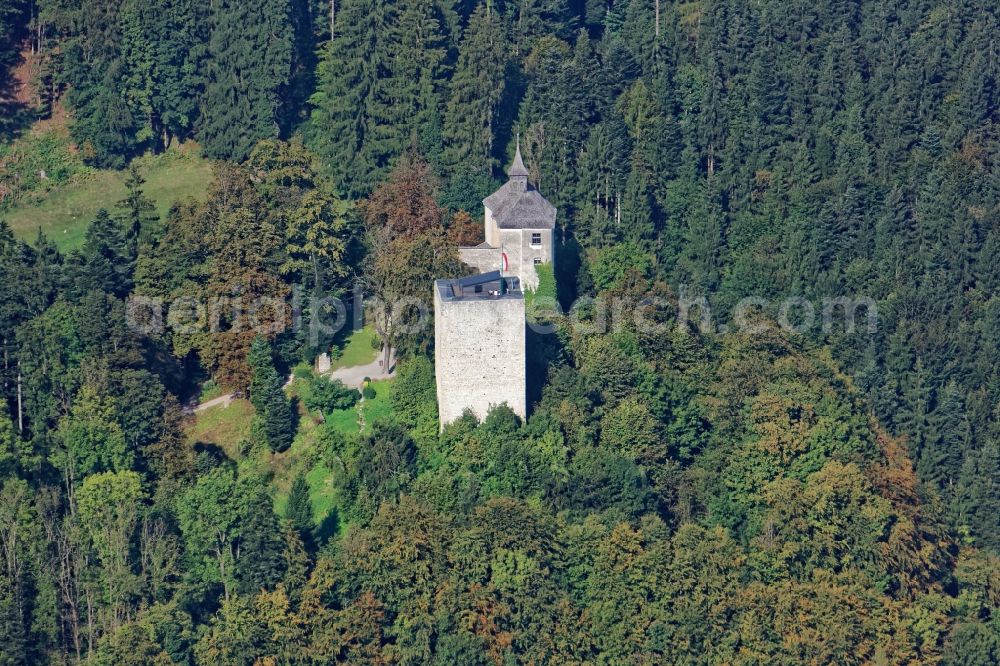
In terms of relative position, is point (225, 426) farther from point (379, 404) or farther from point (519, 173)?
point (519, 173)

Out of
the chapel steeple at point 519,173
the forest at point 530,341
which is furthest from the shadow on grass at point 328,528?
the chapel steeple at point 519,173

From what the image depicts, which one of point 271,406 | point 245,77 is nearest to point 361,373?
point 271,406

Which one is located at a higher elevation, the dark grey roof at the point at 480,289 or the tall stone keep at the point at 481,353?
the dark grey roof at the point at 480,289

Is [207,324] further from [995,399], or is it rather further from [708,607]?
[995,399]

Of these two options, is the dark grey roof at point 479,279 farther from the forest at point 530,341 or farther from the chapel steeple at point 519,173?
the chapel steeple at point 519,173

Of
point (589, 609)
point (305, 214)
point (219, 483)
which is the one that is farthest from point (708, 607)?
point (305, 214)

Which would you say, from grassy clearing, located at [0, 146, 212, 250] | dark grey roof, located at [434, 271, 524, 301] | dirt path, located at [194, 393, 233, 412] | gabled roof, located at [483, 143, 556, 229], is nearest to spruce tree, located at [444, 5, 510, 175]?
gabled roof, located at [483, 143, 556, 229]

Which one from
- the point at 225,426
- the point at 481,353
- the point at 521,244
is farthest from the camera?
the point at 521,244
